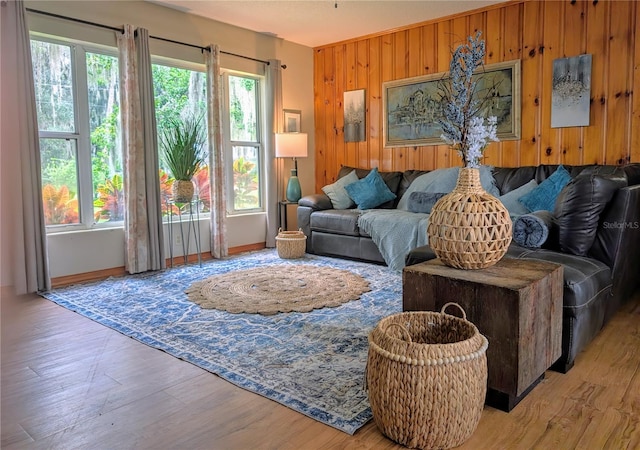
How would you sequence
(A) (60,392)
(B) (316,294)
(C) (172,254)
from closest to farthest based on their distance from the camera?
(A) (60,392)
(B) (316,294)
(C) (172,254)

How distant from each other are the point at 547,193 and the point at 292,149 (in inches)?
110

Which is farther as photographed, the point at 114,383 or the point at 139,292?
the point at 139,292

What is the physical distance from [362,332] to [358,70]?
4.02m

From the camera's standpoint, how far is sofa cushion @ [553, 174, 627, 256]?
8.23 feet

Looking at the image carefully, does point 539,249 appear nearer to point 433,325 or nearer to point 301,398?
point 433,325

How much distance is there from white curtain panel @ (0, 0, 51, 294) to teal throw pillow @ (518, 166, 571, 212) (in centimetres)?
396

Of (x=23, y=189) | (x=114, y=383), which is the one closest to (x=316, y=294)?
(x=114, y=383)

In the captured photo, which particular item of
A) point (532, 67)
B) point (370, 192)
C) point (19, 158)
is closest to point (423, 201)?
point (370, 192)

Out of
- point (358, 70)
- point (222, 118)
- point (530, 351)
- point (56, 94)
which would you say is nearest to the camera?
point (530, 351)

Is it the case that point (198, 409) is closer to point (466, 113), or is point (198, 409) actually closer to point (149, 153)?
point (466, 113)

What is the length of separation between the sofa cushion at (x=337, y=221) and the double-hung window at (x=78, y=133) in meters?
1.96

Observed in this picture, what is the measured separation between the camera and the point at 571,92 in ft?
13.9

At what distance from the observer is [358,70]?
581cm

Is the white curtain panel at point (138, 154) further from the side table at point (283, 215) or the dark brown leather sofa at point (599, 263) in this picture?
the dark brown leather sofa at point (599, 263)
